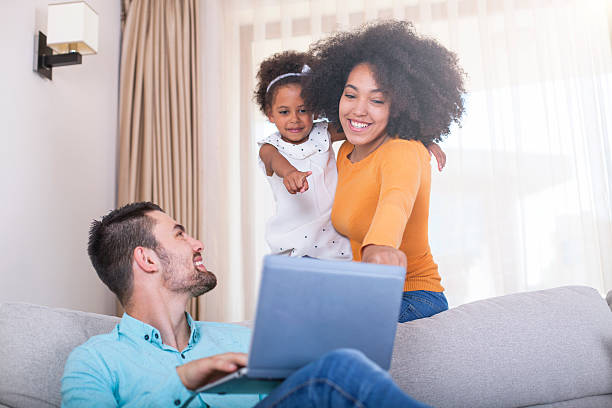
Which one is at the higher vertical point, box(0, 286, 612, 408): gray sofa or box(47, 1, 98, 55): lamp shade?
box(47, 1, 98, 55): lamp shade

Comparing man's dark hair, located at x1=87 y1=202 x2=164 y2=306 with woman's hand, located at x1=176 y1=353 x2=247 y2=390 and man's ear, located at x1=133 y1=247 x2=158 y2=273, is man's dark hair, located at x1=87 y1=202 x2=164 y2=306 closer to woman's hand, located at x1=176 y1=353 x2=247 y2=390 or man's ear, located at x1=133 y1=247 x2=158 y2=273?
man's ear, located at x1=133 y1=247 x2=158 y2=273

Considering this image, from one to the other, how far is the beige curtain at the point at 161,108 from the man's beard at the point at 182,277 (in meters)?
1.16

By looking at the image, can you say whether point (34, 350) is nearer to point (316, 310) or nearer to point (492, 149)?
point (316, 310)

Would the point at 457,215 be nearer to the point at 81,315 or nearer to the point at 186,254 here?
the point at 186,254

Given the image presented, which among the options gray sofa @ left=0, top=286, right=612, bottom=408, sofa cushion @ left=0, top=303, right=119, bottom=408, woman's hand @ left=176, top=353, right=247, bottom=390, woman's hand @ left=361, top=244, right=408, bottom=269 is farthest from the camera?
gray sofa @ left=0, top=286, right=612, bottom=408

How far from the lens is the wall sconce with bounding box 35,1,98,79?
2180 mm

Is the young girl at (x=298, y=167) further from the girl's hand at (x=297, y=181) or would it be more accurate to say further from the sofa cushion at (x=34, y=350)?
the sofa cushion at (x=34, y=350)

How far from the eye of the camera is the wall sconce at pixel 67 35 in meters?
2.18

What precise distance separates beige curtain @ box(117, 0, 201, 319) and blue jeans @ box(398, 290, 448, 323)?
1382 millimetres

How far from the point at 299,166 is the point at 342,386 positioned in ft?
2.98

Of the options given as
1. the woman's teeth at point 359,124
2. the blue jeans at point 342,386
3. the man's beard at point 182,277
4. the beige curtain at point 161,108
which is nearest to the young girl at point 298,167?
the woman's teeth at point 359,124

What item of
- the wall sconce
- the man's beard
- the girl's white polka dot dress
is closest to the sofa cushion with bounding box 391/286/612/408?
the girl's white polka dot dress

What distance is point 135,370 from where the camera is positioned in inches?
55.1

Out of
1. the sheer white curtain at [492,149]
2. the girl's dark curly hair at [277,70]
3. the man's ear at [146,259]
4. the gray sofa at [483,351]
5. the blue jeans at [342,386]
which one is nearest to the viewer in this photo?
the blue jeans at [342,386]
